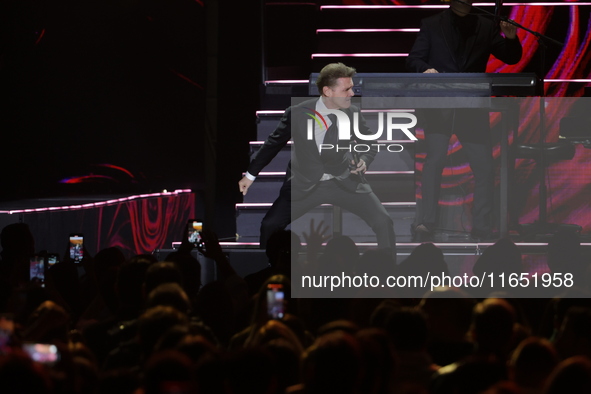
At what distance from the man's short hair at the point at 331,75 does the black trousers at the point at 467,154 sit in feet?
2.22

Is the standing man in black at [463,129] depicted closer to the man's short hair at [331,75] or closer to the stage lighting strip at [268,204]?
the stage lighting strip at [268,204]

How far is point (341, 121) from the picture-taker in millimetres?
6039

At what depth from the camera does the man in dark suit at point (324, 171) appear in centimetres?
600

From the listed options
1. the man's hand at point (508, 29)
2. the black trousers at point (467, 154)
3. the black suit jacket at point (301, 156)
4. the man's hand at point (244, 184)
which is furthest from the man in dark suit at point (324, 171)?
the man's hand at point (508, 29)

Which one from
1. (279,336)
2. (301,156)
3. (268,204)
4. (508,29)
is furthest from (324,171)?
(279,336)

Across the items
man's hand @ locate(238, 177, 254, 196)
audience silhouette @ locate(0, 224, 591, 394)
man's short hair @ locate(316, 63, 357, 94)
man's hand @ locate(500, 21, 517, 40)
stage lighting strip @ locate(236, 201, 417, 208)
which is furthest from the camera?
stage lighting strip @ locate(236, 201, 417, 208)

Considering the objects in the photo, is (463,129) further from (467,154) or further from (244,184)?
(244,184)

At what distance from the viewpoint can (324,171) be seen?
6.11 m

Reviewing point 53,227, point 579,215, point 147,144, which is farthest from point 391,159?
point 147,144

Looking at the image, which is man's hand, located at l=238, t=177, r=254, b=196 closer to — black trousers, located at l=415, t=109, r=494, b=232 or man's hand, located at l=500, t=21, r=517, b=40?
black trousers, located at l=415, t=109, r=494, b=232

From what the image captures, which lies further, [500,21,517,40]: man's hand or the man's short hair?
[500,21,517,40]: man's hand

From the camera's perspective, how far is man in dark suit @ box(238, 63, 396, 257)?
6000 mm

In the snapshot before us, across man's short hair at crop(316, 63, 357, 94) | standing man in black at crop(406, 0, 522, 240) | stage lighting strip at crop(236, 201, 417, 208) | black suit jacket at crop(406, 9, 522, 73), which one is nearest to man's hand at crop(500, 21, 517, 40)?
standing man in black at crop(406, 0, 522, 240)

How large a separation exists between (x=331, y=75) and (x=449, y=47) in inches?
48.0
